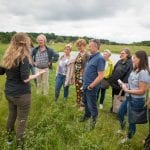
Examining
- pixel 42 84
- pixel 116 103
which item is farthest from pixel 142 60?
pixel 42 84

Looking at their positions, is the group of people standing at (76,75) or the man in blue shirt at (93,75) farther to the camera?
the man in blue shirt at (93,75)

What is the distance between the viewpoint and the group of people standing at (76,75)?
6.09m

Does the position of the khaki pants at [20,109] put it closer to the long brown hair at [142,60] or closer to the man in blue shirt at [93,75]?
the man in blue shirt at [93,75]

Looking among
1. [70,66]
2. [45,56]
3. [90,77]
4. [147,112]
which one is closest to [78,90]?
[70,66]

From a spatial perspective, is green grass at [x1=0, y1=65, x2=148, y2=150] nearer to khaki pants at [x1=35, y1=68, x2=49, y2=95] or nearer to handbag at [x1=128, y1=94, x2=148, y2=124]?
handbag at [x1=128, y1=94, x2=148, y2=124]

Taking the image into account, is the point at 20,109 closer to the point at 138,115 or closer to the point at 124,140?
the point at 124,140

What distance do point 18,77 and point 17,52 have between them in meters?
0.43

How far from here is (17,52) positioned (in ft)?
19.8

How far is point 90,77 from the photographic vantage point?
7.95m

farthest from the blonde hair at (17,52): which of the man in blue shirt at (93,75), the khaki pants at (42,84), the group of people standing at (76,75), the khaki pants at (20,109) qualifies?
the khaki pants at (42,84)

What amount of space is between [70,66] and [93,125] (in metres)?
2.98

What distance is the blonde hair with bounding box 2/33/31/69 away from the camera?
600cm

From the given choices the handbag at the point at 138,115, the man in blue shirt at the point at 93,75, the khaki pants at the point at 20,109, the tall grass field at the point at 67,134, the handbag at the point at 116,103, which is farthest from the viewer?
the handbag at the point at 116,103

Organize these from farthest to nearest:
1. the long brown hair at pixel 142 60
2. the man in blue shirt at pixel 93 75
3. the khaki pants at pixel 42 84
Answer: the khaki pants at pixel 42 84, the man in blue shirt at pixel 93 75, the long brown hair at pixel 142 60
